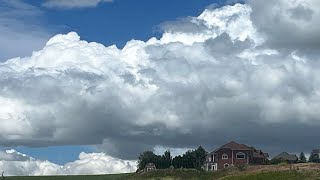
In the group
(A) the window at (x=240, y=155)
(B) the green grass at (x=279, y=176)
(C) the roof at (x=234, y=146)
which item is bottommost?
(B) the green grass at (x=279, y=176)

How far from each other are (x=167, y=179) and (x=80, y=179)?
46993mm

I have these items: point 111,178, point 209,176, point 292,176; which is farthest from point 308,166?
point 111,178

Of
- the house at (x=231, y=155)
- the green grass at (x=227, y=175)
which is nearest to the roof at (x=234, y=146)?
the house at (x=231, y=155)

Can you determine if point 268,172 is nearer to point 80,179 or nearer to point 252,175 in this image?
point 252,175

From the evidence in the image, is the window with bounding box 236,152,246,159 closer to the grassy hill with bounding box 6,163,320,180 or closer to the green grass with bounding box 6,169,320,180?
the green grass with bounding box 6,169,320,180

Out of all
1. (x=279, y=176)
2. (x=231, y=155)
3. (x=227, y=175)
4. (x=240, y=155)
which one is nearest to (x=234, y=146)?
(x=231, y=155)

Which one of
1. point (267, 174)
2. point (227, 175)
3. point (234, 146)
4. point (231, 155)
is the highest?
point (234, 146)

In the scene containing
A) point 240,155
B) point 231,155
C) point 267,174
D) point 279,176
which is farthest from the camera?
point 240,155

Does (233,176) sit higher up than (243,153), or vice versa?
(243,153)

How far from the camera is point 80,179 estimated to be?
199 m

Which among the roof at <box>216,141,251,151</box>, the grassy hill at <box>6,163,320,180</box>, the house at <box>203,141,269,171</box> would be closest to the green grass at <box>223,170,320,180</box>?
the grassy hill at <box>6,163,320,180</box>

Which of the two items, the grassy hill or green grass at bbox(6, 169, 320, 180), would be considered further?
the grassy hill

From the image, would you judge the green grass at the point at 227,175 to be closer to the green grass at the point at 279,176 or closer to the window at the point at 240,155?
the green grass at the point at 279,176

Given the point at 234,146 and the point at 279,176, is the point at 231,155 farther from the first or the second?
the point at 279,176
